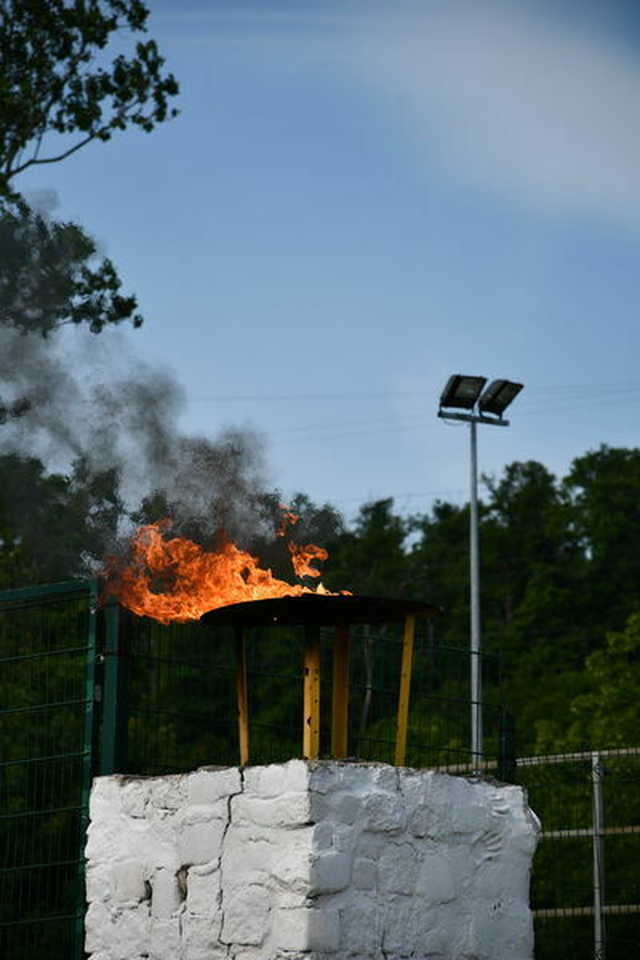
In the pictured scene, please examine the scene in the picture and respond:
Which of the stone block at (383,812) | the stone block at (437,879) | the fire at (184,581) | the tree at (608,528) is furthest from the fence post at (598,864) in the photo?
the tree at (608,528)

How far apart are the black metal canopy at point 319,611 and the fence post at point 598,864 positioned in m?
4.58

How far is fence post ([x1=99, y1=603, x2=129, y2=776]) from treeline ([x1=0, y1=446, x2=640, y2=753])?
2420cm

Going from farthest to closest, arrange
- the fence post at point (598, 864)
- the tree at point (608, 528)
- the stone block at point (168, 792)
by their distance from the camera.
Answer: the tree at point (608, 528), the fence post at point (598, 864), the stone block at point (168, 792)

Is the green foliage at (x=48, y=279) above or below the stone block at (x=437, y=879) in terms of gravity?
above

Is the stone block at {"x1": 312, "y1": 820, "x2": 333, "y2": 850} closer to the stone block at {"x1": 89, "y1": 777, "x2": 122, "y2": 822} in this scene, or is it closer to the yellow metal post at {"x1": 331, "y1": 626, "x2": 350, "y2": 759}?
the yellow metal post at {"x1": 331, "y1": 626, "x2": 350, "y2": 759}

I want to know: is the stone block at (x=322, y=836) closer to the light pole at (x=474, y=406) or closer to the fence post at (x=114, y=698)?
the fence post at (x=114, y=698)

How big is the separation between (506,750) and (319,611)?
2.94 meters

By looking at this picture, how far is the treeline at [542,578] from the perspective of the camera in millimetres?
37219

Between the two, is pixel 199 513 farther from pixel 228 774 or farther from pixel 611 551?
pixel 611 551

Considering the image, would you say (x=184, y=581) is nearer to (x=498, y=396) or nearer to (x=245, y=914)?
(x=245, y=914)

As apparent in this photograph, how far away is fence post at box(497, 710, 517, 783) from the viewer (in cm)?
1022

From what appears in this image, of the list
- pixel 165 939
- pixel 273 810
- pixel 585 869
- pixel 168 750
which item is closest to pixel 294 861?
pixel 273 810

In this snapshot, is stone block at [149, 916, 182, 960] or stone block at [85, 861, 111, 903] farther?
stone block at [85, 861, 111, 903]

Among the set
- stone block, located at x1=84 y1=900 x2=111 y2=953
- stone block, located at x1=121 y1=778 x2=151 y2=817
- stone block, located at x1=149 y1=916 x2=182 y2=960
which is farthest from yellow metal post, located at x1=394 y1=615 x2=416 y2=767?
stone block, located at x1=84 y1=900 x2=111 y2=953
